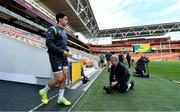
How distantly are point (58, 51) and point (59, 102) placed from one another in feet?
3.22

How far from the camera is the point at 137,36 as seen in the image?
50938mm

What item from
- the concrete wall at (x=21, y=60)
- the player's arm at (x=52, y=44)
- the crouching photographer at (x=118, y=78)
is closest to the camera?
the player's arm at (x=52, y=44)

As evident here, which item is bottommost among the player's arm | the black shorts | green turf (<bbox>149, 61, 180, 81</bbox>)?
green turf (<bbox>149, 61, 180, 81</bbox>)

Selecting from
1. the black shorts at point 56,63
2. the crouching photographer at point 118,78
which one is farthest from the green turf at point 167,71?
the black shorts at point 56,63

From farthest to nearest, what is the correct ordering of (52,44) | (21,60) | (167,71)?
(167,71) → (21,60) → (52,44)

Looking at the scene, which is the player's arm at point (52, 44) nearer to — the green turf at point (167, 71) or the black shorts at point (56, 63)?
the black shorts at point (56, 63)

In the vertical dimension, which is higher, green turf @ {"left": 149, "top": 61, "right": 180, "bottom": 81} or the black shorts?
the black shorts

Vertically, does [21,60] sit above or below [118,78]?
above

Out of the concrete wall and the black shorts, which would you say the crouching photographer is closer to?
the black shorts

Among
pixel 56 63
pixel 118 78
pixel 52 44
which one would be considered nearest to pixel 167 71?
pixel 118 78

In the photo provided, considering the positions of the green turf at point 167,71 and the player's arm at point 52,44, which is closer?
the player's arm at point 52,44

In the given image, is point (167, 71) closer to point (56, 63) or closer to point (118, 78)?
point (118, 78)

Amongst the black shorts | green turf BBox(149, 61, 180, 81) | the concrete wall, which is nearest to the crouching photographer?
the black shorts

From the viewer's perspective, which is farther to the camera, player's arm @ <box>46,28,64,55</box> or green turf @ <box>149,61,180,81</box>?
green turf @ <box>149,61,180,81</box>
